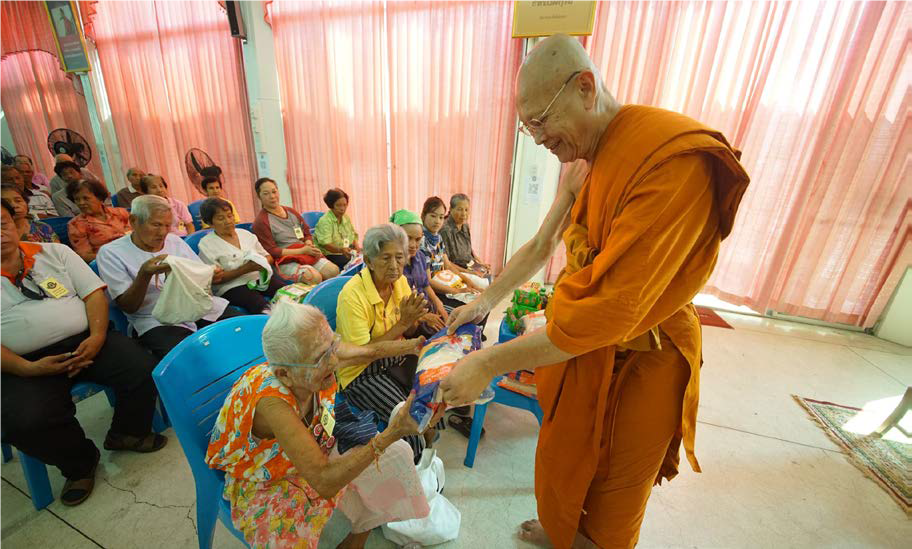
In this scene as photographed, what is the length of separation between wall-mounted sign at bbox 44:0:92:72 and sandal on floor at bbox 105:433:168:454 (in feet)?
→ 22.0

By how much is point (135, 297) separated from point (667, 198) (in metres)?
2.58

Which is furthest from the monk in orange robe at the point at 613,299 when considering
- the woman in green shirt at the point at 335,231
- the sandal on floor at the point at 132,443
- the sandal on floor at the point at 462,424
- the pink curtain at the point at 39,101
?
the pink curtain at the point at 39,101

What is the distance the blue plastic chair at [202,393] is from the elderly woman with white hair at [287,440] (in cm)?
10

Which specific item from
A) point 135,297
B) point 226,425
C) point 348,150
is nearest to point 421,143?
point 348,150

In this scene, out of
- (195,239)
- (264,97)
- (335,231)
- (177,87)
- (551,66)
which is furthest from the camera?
(177,87)

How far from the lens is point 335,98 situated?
4.34 meters

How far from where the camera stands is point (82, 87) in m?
5.80

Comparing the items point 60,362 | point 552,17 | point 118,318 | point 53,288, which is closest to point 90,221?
point 118,318

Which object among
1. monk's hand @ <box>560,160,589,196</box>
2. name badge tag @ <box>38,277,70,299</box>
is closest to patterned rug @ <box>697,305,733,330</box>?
monk's hand @ <box>560,160,589,196</box>

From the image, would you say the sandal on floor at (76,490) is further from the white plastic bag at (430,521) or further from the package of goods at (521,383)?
the package of goods at (521,383)

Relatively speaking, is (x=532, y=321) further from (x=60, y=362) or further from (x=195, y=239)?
(x=195, y=239)

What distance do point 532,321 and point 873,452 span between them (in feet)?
7.40

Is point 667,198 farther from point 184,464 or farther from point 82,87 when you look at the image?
point 82,87

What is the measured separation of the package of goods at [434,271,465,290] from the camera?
8.95 feet
